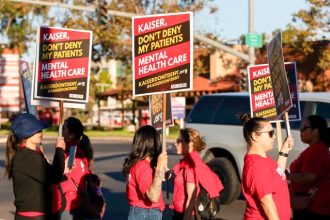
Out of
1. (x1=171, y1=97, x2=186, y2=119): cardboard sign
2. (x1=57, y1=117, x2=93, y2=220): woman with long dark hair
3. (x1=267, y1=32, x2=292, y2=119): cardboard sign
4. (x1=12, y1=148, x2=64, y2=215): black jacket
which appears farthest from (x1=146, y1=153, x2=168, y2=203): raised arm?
(x1=171, y1=97, x2=186, y2=119): cardboard sign

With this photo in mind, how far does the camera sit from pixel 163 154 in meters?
6.79

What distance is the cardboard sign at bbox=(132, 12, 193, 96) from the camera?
8.30 m

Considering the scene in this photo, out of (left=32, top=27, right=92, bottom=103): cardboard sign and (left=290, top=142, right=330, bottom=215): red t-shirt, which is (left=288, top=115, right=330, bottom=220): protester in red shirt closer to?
(left=290, top=142, right=330, bottom=215): red t-shirt

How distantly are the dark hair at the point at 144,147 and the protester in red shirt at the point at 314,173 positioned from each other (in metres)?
1.22

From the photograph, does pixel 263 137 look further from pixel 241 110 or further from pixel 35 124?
pixel 241 110

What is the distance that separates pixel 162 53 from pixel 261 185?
282 cm

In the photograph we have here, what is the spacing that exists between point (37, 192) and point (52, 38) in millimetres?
3030

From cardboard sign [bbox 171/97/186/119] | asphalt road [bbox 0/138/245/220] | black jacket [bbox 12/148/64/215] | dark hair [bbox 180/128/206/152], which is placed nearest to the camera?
black jacket [bbox 12/148/64/215]

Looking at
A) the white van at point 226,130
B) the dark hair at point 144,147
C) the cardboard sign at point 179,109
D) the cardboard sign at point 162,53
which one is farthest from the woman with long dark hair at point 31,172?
the cardboard sign at point 179,109

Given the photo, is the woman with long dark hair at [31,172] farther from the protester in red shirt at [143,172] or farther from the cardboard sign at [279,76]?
the cardboard sign at [279,76]

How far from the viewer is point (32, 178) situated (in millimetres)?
6602

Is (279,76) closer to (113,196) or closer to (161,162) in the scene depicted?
(161,162)

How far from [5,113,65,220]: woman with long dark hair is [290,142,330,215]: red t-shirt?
2.08 m

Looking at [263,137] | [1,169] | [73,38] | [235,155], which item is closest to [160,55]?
[73,38]
